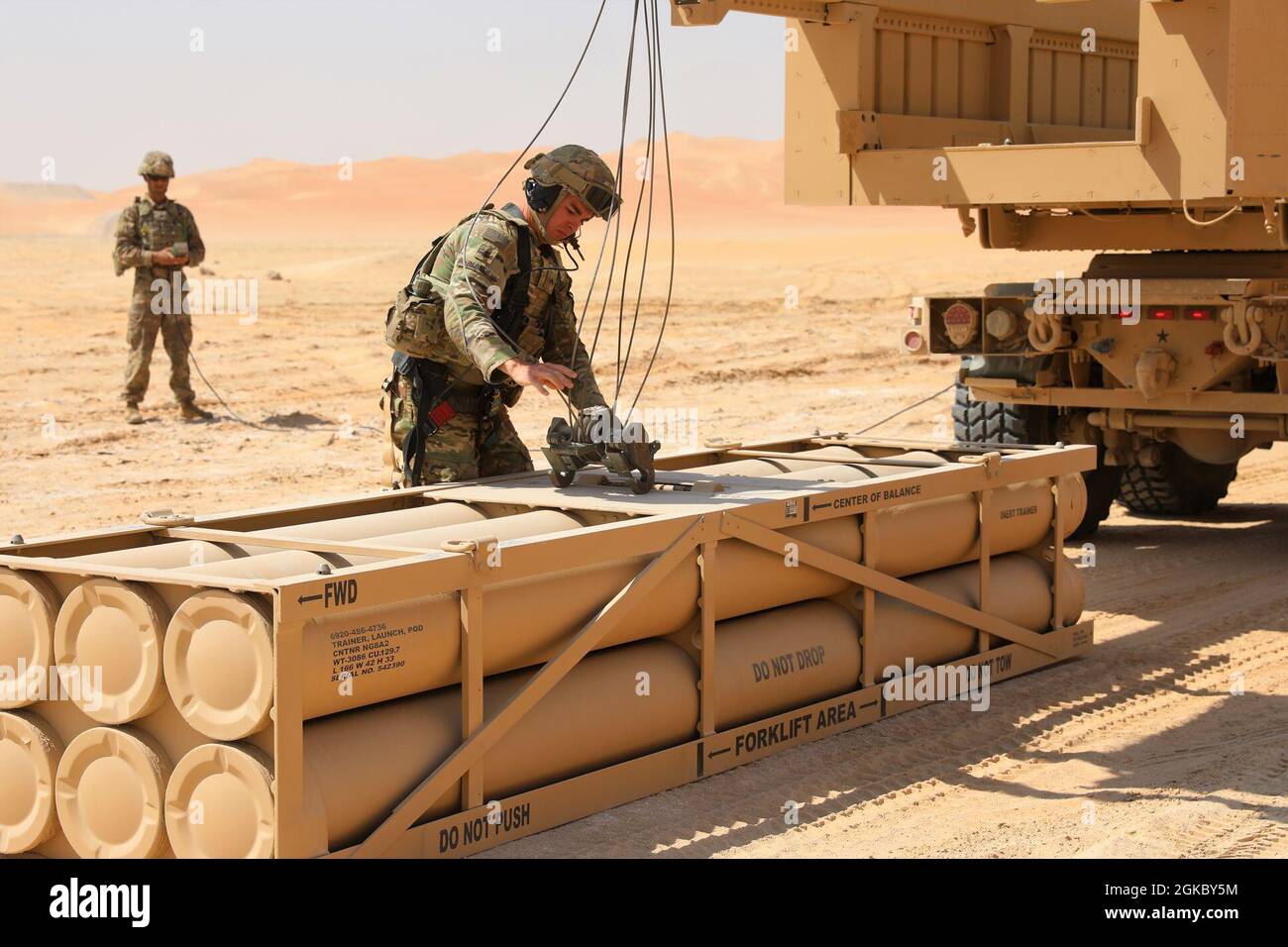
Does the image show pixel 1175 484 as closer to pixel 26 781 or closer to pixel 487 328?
pixel 487 328

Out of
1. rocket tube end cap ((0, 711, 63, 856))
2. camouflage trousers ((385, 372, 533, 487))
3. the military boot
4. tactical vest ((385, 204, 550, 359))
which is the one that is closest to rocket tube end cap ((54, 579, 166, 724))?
rocket tube end cap ((0, 711, 63, 856))

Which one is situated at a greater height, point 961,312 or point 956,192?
point 956,192

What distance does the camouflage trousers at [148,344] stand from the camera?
47.5 ft

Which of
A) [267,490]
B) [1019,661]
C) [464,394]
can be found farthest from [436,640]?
[267,490]

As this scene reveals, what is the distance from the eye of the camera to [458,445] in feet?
21.5

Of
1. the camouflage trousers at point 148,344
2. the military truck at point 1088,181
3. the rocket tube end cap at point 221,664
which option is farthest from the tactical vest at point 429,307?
the camouflage trousers at point 148,344

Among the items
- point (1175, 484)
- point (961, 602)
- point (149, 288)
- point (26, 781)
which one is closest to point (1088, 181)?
point (961, 602)

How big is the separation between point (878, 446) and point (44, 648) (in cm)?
414

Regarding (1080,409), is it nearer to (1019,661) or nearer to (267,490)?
(1019,661)

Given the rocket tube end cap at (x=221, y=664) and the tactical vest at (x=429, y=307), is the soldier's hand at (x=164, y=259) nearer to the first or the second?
the tactical vest at (x=429, y=307)

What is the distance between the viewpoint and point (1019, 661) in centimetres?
720

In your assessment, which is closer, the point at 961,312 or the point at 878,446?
the point at 878,446

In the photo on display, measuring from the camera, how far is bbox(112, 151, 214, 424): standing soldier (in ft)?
47.4

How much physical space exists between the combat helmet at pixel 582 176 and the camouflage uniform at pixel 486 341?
22cm
